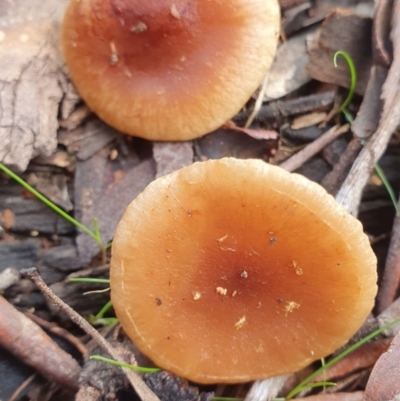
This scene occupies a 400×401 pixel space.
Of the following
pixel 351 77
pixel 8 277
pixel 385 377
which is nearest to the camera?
pixel 385 377

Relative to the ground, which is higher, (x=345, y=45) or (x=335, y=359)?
(x=345, y=45)

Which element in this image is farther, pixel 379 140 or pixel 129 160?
pixel 129 160

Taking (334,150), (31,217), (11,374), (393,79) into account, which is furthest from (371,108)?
(11,374)

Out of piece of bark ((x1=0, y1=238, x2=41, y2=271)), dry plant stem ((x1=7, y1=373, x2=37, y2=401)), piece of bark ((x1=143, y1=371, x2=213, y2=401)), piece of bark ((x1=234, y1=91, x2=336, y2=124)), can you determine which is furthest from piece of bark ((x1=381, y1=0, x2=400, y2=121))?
dry plant stem ((x1=7, y1=373, x2=37, y2=401))

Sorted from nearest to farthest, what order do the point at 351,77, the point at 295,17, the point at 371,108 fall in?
the point at 371,108 → the point at 351,77 → the point at 295,17

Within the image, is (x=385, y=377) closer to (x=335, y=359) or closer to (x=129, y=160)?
(x=335, y=359)

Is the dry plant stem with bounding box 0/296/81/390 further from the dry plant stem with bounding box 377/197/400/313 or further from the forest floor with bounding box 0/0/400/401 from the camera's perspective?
the dry plant stem with bounding box 377/197/400/313
